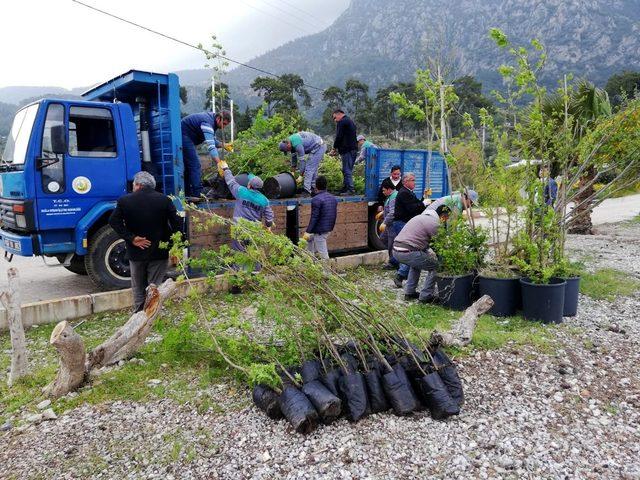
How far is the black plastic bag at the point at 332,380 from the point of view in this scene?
3555mm

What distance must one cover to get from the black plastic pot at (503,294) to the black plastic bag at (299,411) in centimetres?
331

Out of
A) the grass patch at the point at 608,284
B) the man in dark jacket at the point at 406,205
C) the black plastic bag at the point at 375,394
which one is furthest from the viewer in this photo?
the man in dark jacket at the point at 406,205

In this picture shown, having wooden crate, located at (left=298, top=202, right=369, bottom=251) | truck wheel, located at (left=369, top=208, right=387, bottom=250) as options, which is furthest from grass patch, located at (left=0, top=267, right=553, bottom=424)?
truck wheel, located at (left=369, top=208, right=387, bottom=250)

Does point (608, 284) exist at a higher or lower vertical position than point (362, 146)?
lower

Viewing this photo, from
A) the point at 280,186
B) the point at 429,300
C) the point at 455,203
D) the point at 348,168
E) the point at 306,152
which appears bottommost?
the point at 429,300

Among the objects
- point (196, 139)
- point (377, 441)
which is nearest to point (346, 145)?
point (196, 139)

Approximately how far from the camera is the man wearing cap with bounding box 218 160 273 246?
680 cm

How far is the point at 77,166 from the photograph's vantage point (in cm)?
630

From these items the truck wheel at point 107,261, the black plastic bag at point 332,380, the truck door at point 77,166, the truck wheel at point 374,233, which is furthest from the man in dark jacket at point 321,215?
the black plastic bag at point 332,380

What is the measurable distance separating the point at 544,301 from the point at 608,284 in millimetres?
2713

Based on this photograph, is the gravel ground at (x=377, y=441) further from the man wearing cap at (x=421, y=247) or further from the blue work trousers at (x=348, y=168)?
the blue work trousers at (x=348, y=168)

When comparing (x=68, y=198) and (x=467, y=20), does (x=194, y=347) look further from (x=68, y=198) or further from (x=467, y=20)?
(x=467, y=20)

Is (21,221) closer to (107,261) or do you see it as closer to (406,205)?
(107,261)

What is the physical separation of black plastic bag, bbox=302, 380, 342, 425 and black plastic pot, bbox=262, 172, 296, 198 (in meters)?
4.87
